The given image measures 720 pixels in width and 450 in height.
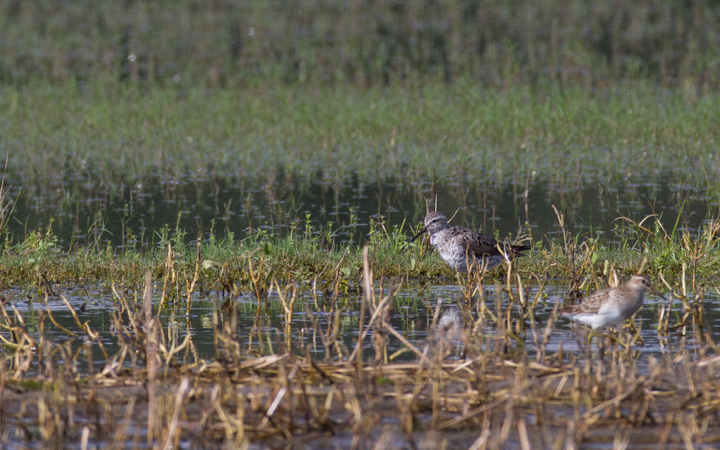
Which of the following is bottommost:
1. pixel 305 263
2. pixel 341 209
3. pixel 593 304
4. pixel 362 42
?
pixel 341 209

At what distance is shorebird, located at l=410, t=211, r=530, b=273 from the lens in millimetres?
10078

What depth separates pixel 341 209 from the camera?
14.3m

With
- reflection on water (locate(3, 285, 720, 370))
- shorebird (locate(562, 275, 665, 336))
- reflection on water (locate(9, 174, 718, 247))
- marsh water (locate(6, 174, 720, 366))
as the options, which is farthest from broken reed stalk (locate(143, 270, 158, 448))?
reflection on water (locate(9, 174, 718, 247))

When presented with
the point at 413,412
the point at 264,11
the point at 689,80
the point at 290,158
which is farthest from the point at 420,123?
the point at 413,412

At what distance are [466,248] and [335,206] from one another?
450cm

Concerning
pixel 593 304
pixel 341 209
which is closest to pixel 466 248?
pixel 593 304

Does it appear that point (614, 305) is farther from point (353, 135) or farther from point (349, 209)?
point (353, 135)

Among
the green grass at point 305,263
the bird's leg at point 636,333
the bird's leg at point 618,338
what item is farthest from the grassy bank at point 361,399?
the green grass at point 305,263

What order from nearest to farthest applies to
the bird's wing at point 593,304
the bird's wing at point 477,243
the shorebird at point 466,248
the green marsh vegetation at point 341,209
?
the green marsh vegetation at point 341,209 < the bird's wing at point 593,304 < the shorebird at point 466,248 < the bird's wing at point 477,243

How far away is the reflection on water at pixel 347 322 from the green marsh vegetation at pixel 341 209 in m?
0.06

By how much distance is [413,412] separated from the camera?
5.87 metres

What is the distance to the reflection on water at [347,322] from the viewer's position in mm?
7688

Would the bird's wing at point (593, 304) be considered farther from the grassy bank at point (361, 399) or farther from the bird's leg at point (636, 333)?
the grassy bank at point (361, 399)

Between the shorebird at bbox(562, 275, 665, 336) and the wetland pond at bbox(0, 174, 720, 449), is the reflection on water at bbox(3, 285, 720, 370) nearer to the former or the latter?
the wetland pond at bbox(0, 174, 720, 449)
